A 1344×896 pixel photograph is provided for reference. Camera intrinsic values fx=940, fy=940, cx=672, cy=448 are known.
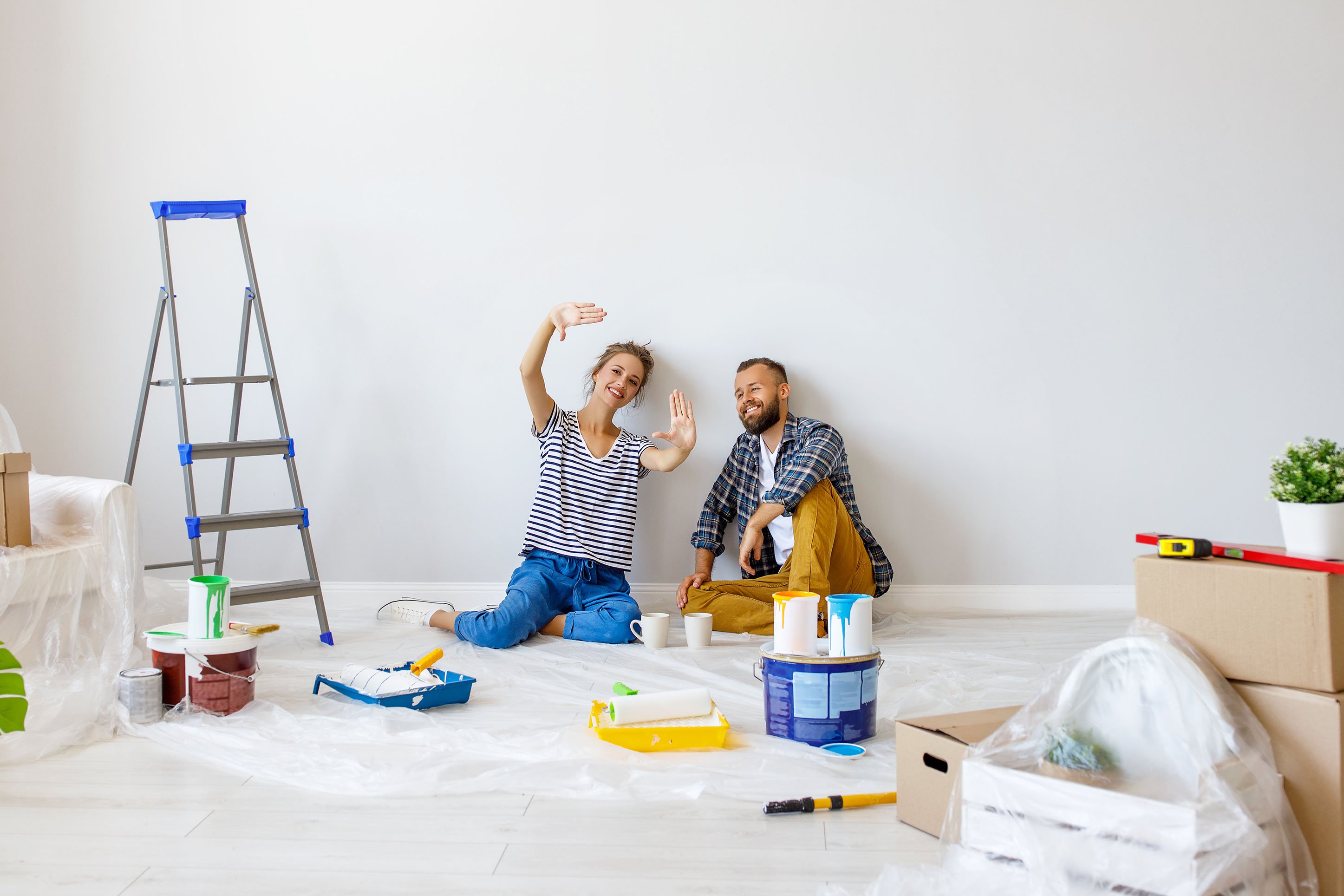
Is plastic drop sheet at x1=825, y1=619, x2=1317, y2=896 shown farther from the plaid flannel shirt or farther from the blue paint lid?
the plaid flannel shirt

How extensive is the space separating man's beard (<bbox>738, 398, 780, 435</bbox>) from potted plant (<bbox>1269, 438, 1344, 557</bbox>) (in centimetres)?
180

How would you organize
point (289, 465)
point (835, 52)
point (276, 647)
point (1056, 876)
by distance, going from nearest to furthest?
point (1056, 876) → point (276, 647) → point (289, 465) → point (835, 52)

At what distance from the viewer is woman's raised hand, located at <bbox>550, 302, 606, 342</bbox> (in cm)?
287

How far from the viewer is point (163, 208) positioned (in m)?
2.80

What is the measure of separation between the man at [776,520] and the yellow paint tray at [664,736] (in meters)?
0.97

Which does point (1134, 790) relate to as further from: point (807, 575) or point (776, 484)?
point (776, 484)

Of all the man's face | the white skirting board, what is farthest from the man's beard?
the white skirting board

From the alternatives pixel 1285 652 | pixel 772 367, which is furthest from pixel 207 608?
pixel 1285 652

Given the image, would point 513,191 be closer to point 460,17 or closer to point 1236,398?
point 460,17

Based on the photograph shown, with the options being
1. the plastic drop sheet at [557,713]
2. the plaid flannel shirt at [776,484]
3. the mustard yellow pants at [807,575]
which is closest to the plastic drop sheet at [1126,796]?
the plastic drop sheet at [557,713]

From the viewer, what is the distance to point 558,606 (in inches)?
115

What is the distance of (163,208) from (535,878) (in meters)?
2.41

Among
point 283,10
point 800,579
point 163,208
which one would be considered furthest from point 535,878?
point 283,10

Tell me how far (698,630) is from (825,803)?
1195 millimetres
